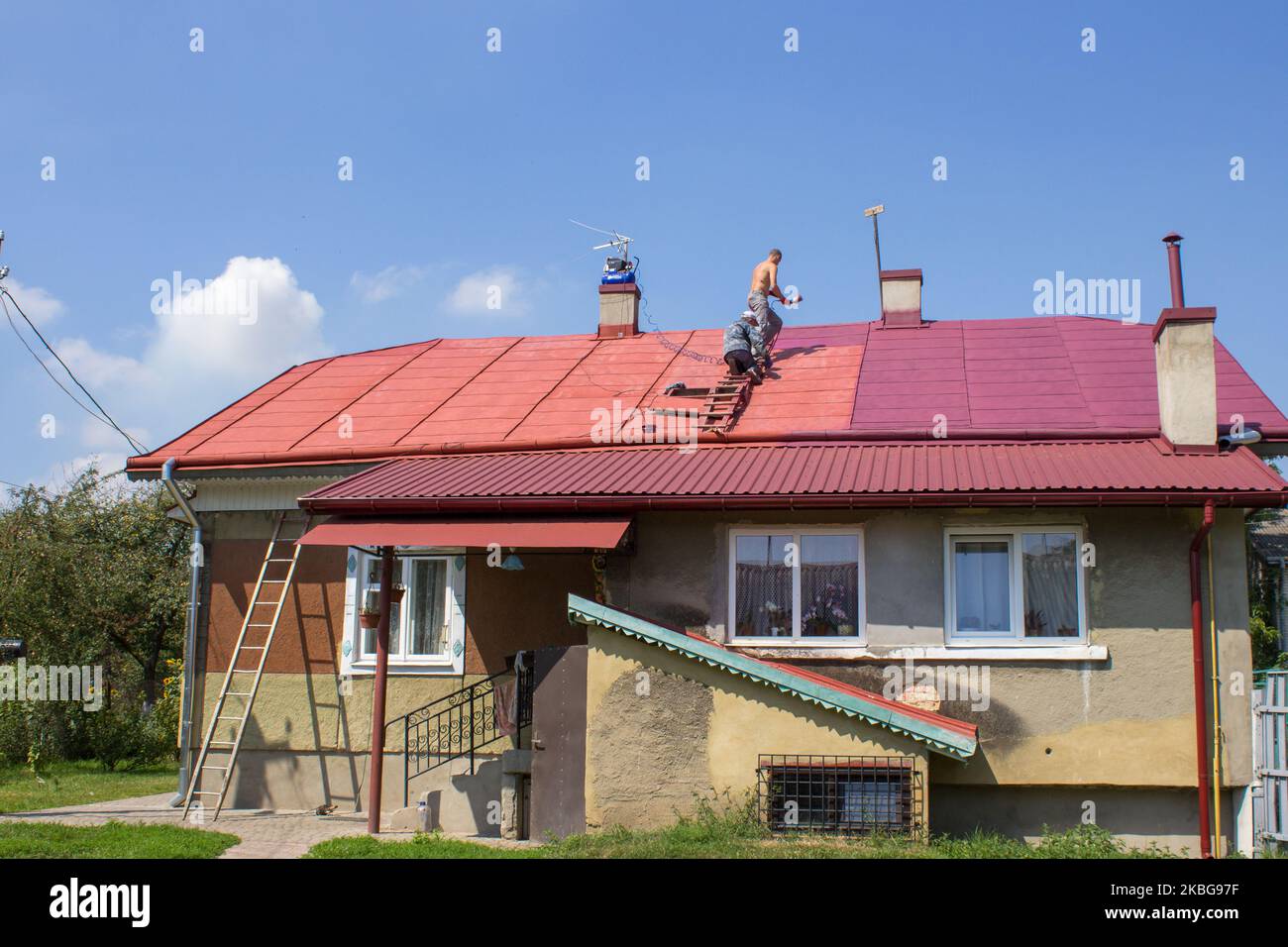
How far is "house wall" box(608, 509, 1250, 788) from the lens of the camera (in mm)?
11195

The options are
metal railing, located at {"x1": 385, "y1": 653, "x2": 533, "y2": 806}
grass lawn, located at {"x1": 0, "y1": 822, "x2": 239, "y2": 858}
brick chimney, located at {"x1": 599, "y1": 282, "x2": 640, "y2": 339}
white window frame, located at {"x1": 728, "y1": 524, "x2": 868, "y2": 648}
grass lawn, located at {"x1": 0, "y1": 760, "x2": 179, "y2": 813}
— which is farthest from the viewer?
brick chimney, located at {"x1": 599, "y1": 282, "x2": 640, "y2": 339}

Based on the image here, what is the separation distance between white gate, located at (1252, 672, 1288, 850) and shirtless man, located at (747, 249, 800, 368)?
763 centimetres

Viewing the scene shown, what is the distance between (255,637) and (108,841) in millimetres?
4427

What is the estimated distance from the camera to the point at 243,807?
47.6 feet

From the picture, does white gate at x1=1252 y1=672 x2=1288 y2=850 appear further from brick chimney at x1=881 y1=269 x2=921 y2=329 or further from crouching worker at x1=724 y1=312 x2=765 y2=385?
brick chimney at x1=881 y1=269 x2=921 y2=329

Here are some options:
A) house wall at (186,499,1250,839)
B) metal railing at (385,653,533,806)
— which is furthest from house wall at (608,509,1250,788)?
metal railing at (385,653,533,806)

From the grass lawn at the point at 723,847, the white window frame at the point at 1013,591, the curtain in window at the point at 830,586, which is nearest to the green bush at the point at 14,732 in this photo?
the grass lawn at the point at 723,847

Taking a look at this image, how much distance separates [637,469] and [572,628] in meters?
2.11

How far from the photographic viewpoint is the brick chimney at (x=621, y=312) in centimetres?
1936

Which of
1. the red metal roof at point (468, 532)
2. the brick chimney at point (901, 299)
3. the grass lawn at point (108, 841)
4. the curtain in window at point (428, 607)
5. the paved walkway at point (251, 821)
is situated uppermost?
the brick chimney at point (901, 299)

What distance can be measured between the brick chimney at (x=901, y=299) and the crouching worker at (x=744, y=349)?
2576mm

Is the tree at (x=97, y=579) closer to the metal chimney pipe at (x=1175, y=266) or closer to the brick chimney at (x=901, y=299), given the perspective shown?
the brick chimney at (x=901, y=299)

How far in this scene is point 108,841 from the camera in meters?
10.8
